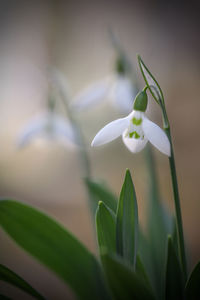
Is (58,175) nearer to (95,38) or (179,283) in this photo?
(95,38)

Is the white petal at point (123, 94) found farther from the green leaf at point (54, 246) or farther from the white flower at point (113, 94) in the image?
the green leaf at point (54, 246)

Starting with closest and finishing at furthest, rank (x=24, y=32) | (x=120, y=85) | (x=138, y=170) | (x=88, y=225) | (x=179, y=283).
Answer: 1. (x=179, y=283)
2. (x=120, y=85)
3. (x=88, y=225)
4. (x=138, y=170)
5. (x=24, y=32)

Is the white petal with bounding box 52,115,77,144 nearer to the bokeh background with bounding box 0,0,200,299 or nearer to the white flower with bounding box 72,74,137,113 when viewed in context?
the white flower with bounding box 72,74,137,113

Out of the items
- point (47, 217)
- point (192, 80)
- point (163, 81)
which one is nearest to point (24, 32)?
point (163, 81)

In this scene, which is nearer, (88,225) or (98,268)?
(98,268)

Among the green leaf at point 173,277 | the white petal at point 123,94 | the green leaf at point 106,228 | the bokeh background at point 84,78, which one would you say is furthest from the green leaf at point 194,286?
the bokeh background at point 84,78

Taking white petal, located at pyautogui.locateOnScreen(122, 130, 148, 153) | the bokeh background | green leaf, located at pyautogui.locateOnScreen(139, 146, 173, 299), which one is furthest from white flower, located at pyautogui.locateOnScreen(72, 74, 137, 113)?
the bokeh background
